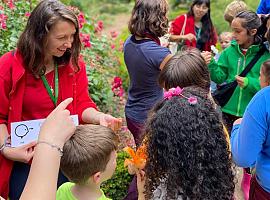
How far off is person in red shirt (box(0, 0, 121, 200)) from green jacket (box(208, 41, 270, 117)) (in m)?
1.54

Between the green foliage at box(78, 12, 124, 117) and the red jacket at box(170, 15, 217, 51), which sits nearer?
the green foliage at box(78, 12, 124, 117)

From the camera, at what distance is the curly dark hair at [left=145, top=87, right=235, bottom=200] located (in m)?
1.79

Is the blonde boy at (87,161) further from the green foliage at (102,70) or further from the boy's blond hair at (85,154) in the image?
the green foliage at (102,70)

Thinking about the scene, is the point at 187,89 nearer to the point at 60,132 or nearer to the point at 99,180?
the point at 99,180

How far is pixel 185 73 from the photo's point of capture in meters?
2.65

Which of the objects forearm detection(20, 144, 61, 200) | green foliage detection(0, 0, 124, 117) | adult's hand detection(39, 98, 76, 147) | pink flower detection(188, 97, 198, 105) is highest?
adult's hand detection(39, 98, 76, 147)

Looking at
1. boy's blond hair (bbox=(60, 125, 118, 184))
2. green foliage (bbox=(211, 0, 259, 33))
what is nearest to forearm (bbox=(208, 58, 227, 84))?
boy's blond hair (bbox=(60, 125, 118, 184))

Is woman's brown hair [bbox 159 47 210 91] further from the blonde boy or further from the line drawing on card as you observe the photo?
the line drawing on card

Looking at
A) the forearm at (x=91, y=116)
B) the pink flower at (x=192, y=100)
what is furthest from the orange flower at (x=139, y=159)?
the forearm at (x=91, y=116)

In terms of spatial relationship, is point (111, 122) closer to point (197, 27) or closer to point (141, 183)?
point (141, 183)

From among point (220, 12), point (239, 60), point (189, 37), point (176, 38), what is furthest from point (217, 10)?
point (239, 60)

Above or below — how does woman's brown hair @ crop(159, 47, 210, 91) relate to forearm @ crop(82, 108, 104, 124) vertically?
above

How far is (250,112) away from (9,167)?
1391mm

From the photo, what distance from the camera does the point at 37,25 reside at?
8.04 feet
